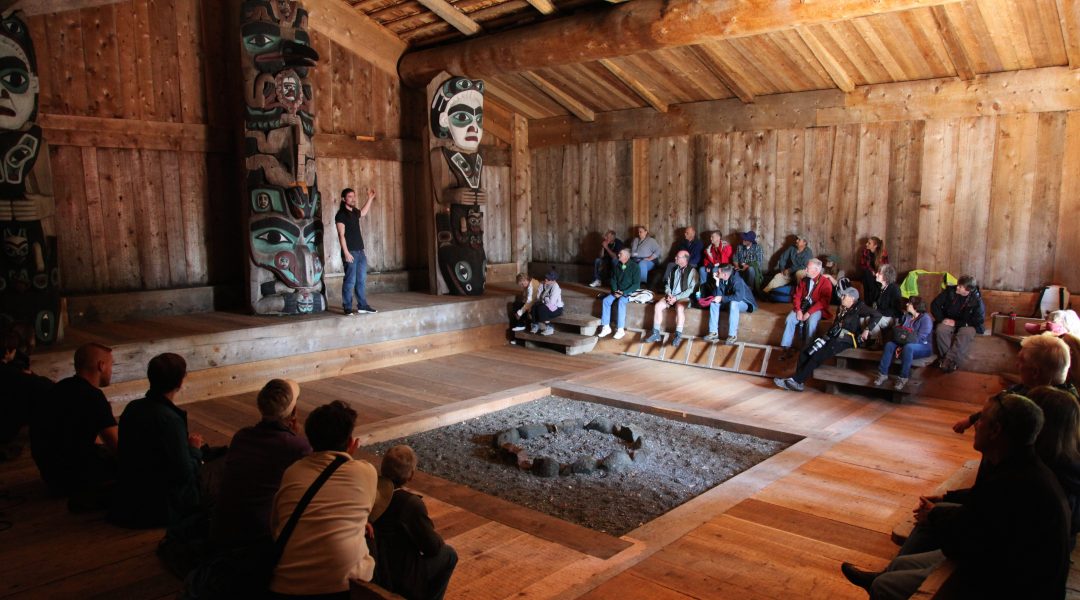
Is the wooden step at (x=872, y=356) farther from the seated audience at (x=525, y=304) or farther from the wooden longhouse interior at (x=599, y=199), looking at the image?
the seated audience at (x=525, y=304)

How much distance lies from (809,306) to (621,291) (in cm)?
239

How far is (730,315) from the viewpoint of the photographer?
7.95 meters

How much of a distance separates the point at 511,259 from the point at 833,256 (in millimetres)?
4894

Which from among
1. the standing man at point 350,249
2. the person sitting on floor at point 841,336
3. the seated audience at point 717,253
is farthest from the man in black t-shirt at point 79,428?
the seated audience at point 717,253

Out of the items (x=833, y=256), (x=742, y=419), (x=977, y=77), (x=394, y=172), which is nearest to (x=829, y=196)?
(x=833, y=256)

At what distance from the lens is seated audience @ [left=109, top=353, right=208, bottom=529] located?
3275mm

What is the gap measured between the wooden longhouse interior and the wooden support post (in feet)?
2.06

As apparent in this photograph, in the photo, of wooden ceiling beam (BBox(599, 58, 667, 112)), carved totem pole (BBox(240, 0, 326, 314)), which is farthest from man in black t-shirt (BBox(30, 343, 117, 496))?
wooden ceiling beam (BBox(599, 58, 667, 112))

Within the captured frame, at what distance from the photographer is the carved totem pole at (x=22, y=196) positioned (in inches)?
226

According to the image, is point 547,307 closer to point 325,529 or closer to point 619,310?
point 619,310

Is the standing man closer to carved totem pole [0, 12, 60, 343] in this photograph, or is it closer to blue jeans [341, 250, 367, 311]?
blue jeans [341, 250, 367, 311]

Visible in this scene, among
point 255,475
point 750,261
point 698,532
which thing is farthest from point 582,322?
point 255,475

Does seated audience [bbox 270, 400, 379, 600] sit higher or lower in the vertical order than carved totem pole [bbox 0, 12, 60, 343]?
lower

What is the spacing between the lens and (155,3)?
25.9 feet
